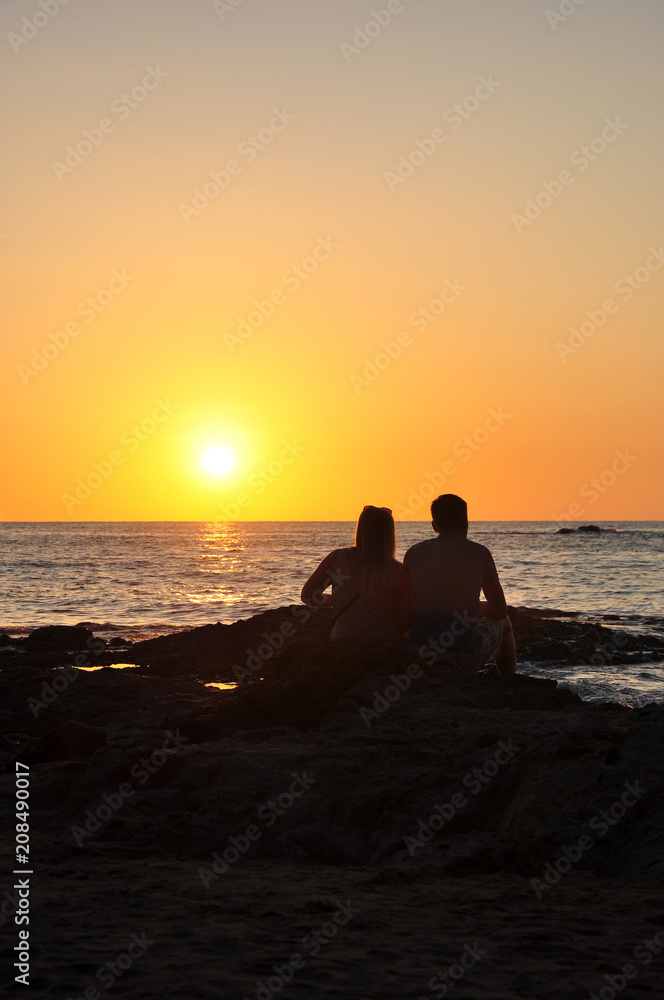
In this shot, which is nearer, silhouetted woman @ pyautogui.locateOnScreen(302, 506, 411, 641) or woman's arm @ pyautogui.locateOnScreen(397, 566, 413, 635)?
silhouetted woman @ pyautogui.locateOnScreen(302, 506, 411, 641)

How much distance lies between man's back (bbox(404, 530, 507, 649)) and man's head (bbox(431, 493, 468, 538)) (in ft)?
0.48

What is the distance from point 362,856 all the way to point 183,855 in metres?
0.91

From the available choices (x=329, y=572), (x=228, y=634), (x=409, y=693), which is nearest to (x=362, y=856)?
(x=409, y=693)

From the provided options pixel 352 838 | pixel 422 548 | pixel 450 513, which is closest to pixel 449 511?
pixel 450 513

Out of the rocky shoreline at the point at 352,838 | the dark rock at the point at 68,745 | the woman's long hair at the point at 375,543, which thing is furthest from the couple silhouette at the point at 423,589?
the dark rock at the point at 68,745

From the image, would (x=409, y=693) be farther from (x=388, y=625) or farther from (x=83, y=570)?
(x=83, y=570)

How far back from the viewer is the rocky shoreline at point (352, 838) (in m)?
2.84

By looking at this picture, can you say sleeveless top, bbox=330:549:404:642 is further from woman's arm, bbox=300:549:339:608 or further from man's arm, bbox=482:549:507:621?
man's arm, bbox=482:549:507:621

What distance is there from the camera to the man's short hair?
718cm

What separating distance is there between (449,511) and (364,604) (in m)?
1.09

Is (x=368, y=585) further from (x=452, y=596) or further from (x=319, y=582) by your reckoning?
(x=452, y=596)

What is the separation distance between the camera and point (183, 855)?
13.9ft

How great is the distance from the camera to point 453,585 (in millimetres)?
6918

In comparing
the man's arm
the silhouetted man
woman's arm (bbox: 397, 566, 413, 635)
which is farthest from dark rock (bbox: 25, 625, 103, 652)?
the man's arm
